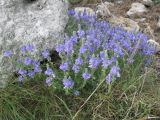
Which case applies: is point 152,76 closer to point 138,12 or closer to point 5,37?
point 5,37

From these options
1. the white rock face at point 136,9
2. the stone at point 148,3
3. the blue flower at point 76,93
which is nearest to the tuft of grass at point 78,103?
the blue flower at point 76,93

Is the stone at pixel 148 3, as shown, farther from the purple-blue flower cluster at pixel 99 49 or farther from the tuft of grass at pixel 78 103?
the tuft of grass at pixel 78 103

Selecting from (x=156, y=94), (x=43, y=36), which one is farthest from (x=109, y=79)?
(x=43, y=36)

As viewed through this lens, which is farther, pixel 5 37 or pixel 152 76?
pixel 152 76

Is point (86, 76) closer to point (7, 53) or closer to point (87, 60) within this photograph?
point (87, 60)

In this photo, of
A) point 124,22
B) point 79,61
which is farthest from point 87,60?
point 124,22

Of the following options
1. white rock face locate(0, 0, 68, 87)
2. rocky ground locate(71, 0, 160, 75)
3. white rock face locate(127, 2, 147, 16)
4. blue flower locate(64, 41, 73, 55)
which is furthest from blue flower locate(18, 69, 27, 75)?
white rock face locate(127, 2, 147, 16)
